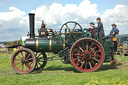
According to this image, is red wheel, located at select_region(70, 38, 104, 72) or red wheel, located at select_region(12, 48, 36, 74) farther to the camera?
red wheel, located at select_region(12, 48, 36, 74)

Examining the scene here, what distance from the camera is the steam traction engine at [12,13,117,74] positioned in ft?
22.8

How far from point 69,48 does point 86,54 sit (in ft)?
2.93

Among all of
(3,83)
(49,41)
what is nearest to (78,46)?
(49,41)

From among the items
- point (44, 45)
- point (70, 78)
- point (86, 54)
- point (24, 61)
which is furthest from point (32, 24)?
point (70, 78)

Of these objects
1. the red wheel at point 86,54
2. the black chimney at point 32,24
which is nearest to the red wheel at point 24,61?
the black chimney at point 32,24

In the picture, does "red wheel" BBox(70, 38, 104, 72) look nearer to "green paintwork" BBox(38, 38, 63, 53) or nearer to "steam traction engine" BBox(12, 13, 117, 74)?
"steam traction engine" BBox(12, 13, 117, 74)

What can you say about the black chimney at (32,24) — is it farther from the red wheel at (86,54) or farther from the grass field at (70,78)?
the red wheel at (86,54)

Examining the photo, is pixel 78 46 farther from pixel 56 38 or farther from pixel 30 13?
pixel 30 13

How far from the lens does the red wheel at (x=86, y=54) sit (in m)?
6.88

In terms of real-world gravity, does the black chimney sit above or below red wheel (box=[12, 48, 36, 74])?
above

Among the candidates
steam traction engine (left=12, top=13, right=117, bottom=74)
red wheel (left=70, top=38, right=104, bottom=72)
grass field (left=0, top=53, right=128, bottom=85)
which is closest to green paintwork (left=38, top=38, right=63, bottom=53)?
steam traction engine (left=12, top=13, right=117, bottom=74)

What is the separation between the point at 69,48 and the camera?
7.36 metres

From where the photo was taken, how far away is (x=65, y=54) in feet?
24.1

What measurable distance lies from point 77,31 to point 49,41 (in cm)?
139
